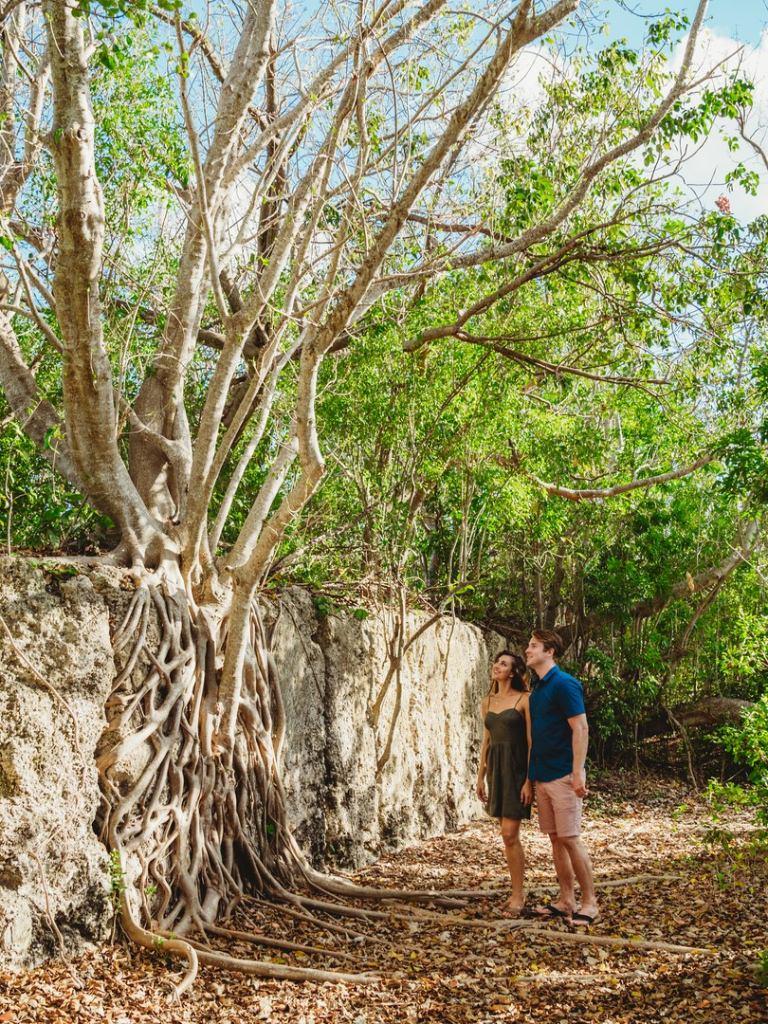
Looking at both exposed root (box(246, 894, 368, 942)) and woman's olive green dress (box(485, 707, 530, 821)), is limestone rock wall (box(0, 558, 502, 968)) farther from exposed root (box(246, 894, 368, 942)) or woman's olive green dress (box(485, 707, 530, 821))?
woman's olive green dress (box(485, 707, 530, 821))

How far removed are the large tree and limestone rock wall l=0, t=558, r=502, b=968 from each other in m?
0.25

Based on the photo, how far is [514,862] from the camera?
20.3 feet

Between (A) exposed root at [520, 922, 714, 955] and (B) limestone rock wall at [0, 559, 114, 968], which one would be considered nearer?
(B) limestone rock wall at [0, 559, 114, 968]

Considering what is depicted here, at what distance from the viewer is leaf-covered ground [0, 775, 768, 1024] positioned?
14.2ft

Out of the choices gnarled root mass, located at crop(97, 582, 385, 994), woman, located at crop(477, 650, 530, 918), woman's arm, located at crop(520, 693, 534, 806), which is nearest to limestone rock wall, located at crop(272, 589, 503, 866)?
gnarled root mass, located at crop(97, 582, 385, 994)

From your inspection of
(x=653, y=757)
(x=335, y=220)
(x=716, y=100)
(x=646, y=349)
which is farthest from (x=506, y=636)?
(x=716, y=100)

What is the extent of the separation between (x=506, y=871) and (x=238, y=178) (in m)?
5.67

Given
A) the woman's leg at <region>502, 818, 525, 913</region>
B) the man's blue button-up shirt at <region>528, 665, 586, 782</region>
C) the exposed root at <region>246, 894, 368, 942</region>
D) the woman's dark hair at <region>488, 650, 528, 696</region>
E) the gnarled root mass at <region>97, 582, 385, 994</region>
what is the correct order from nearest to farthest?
1. the gnarled root mass at <region>97, 582, 385, 994</region>
2. the exposed root at <region>246, 894, 368, 942</region>
3. the man's blue button-up shirt at <region>528, 665, 586, 782</region>
4. the woman's leg at <region>502, 818, 525, 913</region>
5. the woman's dark hair at <region>488, 650, 528, 696</region>

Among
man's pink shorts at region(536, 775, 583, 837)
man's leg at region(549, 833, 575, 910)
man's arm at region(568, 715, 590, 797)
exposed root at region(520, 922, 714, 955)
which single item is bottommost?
exposed root at region(520, 922, 714, 955)

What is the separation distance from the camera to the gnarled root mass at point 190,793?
5.24 m

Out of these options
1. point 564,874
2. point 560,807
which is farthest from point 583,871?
point 560,807

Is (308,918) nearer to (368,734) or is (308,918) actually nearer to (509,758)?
(509,758)

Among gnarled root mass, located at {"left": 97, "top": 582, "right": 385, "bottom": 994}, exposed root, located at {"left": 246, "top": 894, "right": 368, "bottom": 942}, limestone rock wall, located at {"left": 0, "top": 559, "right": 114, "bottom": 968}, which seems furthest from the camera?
exposed root, located at {"left": 246, "top": 894, "right": 368, "bottom": 942}

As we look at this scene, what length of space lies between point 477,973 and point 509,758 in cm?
148
